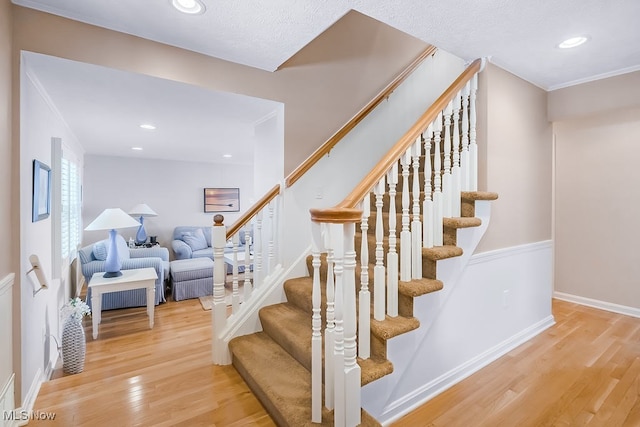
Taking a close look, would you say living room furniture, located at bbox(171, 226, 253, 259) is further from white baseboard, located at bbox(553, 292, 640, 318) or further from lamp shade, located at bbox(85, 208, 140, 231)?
white baseboard, located at bbox(553, 292, 640, 318)

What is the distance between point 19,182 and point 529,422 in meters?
3.19

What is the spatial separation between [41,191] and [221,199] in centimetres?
457

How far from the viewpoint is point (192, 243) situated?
5.67 meters

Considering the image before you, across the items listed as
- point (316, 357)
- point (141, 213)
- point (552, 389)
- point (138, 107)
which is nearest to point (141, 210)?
point (141, 213)

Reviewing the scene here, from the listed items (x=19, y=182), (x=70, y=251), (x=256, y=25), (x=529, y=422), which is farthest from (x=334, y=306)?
(x=70, y=251)

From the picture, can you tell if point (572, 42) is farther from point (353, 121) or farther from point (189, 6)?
point (189, 6)

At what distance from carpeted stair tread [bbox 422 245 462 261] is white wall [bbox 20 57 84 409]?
2.36m

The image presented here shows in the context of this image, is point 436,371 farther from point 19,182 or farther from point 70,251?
point 70,251

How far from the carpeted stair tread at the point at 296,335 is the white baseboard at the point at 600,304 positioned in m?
3.45

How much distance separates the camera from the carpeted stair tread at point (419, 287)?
1.68 m

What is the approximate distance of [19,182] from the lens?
166 cm

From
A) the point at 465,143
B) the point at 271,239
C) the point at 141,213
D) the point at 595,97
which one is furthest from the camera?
the point at 141,213

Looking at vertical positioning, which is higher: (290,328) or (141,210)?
(141,210)

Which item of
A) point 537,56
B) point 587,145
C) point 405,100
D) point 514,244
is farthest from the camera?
point 587,145
